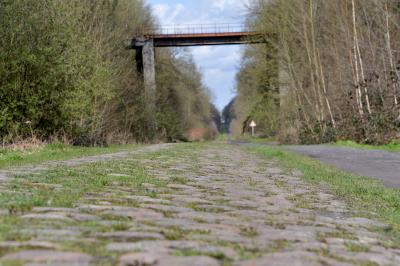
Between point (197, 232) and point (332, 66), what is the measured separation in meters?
34.0

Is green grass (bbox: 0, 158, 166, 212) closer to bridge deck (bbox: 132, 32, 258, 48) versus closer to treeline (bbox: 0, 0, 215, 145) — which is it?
treeline (bbox: 0, 0, 215, 145)

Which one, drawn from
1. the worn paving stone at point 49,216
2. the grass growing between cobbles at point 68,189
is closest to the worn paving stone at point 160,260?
the grass growing between cobbles at point 68,189

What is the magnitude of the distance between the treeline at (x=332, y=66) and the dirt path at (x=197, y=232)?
24.1 meters

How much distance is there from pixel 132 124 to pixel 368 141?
782 inches

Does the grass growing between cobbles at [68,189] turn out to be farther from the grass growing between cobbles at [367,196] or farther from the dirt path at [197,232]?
the grass growing between cobbles at [367,196]

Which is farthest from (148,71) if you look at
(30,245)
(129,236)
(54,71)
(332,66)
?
(30,245)

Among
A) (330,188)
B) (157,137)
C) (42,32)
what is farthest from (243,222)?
(157,137)

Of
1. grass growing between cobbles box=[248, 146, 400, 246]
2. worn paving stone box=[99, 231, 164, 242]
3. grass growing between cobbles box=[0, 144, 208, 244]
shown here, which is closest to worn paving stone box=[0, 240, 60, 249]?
grass growing between cobbles box=[0, 144, 208, 244]

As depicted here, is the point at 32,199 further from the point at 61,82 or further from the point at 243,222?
the point at 61,82

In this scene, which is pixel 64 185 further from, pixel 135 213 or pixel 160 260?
pixel 160 260

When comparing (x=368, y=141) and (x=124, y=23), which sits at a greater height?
(x=124, y=23)

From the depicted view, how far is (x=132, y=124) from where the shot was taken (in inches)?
1741

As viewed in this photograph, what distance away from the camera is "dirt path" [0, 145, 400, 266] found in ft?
12.3

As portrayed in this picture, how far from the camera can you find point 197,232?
→ 4688mm
